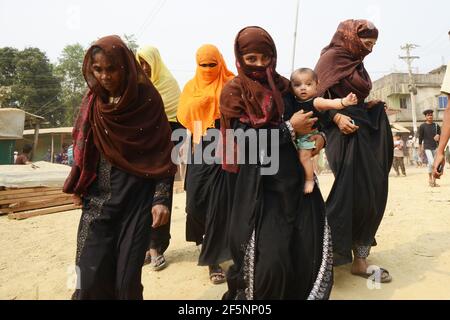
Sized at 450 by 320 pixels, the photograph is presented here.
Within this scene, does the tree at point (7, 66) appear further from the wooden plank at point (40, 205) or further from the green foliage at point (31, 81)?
the wooden plank at point (40, 205)

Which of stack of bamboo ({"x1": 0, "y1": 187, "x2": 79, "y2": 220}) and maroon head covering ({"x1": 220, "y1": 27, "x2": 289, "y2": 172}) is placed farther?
stack of bamboo ({"x1": 0, "y1": 187, "x2": 79, "y2": 220})

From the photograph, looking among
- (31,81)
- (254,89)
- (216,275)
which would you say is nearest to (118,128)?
(254,89)

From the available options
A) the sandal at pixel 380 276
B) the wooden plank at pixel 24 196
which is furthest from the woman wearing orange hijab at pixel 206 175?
the wooden plank at pixel 24 196

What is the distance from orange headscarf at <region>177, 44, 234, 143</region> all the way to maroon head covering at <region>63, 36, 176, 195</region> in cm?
114

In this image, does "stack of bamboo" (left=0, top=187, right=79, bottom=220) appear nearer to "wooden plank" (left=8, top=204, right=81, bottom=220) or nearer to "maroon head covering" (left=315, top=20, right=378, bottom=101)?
"wooden plank" (left=8, top=204, right=81, bottom=220)

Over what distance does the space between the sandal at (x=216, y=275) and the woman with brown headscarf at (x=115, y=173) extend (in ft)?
3.67

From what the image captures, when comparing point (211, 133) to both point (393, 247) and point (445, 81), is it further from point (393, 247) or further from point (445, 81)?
point (393, 247)

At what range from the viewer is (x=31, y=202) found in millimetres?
6914

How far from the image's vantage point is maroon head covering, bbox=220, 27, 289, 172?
203 cm

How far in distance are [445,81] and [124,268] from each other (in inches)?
97.4

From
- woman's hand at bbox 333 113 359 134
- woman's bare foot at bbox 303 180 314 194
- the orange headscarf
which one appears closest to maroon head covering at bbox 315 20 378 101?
woman's hand at bbox 333 113 359 134

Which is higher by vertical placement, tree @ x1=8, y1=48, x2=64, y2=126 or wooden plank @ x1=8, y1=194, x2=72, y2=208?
tree @ x1=8, y1=48, x2=64, y2=126

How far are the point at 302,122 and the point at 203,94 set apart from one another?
1.54m
